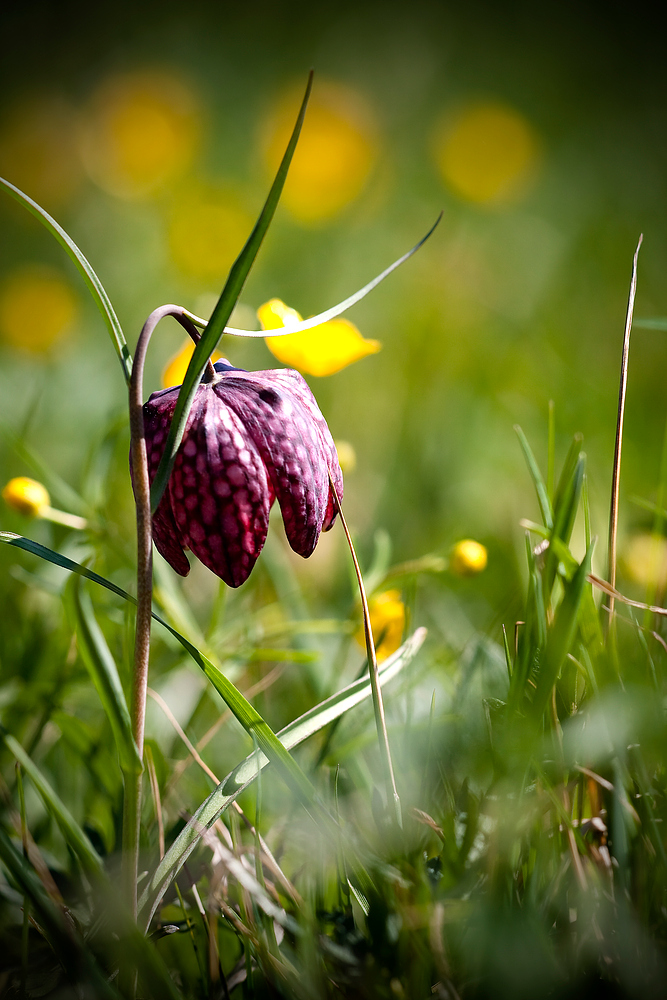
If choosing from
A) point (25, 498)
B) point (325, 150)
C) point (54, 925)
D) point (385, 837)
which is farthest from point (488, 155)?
point (54, 925)

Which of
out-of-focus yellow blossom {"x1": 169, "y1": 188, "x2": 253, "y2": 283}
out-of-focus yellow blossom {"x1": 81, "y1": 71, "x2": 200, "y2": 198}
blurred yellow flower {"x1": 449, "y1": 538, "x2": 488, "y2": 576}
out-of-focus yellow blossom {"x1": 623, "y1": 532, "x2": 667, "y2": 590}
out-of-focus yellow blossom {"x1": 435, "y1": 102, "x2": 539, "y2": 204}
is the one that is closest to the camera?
blurred yellow flower {"x1": 449, "y1": 538, "x2": 488, "y2": 576}

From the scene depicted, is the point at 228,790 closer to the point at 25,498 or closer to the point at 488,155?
the point at 25,498

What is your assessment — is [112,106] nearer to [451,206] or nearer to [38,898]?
[451,206]

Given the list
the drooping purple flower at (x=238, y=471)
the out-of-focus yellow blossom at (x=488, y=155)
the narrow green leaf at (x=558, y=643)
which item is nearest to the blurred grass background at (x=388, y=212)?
the out-of-focus yellow blossom at (x=488, y=155)

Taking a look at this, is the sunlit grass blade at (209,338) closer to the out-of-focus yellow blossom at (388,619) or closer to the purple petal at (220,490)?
the purple petal at (220,490)

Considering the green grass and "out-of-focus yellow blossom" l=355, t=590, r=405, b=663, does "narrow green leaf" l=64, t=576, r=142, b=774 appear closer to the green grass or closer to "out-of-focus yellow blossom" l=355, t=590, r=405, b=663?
the green grass

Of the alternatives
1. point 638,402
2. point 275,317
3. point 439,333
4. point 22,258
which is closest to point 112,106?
point 22,258

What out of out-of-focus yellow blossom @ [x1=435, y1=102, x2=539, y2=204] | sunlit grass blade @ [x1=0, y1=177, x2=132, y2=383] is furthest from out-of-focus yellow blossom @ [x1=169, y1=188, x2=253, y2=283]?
sunlit grass blade @ [x1=0, y1=177, x2=132, y2=383]
